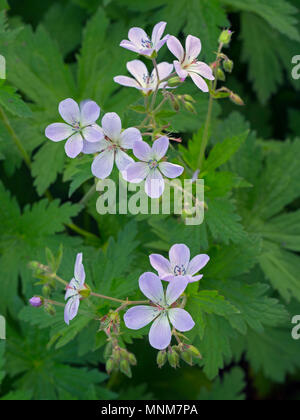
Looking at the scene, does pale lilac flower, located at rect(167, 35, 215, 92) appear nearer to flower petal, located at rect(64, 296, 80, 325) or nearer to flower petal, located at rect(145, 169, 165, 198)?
flower petal, located at rect(145, 169, 165, 198)

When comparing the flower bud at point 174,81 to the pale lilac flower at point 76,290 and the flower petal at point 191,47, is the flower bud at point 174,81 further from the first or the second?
the pale lilac flower at point 76,290

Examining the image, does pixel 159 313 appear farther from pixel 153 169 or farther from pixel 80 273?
pixel 153 169

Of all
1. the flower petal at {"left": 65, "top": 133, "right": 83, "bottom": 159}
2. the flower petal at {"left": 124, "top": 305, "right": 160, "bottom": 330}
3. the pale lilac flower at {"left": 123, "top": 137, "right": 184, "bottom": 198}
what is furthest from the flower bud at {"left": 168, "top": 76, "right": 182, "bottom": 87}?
the flower petal at {"left": 124, "top": 305, "right": 160, "bottom": 330}

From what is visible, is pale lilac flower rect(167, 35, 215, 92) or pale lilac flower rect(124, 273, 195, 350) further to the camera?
pale lilac flower rect(167, 35, 215, 92)
